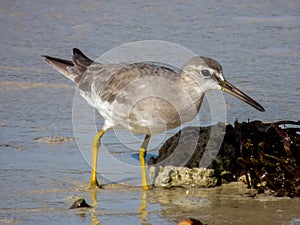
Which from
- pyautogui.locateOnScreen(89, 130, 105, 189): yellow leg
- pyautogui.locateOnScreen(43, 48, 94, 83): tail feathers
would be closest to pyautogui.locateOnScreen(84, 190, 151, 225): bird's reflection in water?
pyautogui.locateOnScreen(89, 130, 105, 189): yellow leg

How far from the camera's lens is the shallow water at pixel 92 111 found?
16.8 feet

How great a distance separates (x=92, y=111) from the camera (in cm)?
743

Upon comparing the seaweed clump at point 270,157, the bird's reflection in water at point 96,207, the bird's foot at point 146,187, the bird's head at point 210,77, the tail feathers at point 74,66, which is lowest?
the bird's reflection in water at point 96,207

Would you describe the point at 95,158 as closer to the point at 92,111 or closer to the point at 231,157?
the point at 231,157

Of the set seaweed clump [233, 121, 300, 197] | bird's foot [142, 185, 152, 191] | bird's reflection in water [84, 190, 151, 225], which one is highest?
seaweed clump [233, 121, 300, 197]

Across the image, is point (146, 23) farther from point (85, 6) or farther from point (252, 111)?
point (252, 111)

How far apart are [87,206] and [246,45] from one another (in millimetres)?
4643

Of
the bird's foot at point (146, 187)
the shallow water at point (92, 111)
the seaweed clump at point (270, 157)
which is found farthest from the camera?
the bird's foot at point (146, 187)

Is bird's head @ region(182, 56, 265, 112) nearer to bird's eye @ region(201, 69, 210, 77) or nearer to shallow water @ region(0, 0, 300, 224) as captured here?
bird's eye @ region(201, 69, 210, 77)

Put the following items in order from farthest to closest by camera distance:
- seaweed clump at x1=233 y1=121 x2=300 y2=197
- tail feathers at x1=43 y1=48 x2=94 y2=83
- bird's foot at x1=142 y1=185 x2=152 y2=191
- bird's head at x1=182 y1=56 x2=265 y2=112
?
tail feathers at x1=43 y1=48 x2=94 y2=83 < bird's head at x1=182 y1=56 x2=265 y2=112 < bird's foot at x1=142 y1=185 x2=152 y2=191 < seaweed clump at x1=233 y1=121 x2=300 y2=197

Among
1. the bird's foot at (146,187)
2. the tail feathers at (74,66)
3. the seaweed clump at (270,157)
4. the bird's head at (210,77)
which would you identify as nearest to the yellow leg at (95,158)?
the bird's foot at (146,187)

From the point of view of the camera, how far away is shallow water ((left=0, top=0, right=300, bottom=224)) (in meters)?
5.11

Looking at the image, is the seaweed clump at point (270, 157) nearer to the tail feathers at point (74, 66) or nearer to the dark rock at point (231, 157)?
the dark rock at point (231, 157)

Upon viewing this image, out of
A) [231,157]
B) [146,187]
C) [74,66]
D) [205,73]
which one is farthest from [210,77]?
[74,66]
